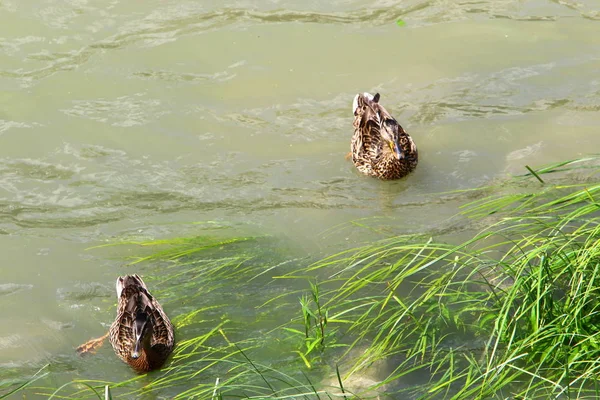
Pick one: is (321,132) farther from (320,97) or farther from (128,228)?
(128,228)

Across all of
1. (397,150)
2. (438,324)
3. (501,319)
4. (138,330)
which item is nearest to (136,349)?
(138,330)

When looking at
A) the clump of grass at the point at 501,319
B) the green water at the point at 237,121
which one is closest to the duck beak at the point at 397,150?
the green water at the point at 237,121

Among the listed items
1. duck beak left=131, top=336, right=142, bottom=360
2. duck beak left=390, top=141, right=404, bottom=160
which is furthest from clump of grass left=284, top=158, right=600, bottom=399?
duck beak left=390, top=141, right=404, bottom=160

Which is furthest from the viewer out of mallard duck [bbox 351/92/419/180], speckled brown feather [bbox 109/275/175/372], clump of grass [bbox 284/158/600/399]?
mallard duck [bbox 351/92/419/180]

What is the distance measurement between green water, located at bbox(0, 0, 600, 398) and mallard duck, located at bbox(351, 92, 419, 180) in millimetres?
132

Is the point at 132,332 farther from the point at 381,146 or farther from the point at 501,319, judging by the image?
Answer: the point at 381,146

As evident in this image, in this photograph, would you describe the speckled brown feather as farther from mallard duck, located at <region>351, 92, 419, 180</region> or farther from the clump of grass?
mallard duck, located at <region>351, 92, 419, 180</region>

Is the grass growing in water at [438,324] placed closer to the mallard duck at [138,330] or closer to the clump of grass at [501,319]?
the clump of grass at [501,319]

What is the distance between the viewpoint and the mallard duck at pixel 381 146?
788cm

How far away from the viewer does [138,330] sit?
5992 mm

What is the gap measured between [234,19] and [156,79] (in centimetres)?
139

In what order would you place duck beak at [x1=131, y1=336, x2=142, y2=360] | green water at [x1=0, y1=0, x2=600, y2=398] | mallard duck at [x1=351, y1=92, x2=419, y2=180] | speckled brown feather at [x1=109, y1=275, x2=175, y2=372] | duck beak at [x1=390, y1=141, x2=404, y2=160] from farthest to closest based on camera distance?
mallard duck at [x1=351, y1=92, x2=419, y2=180] < duck beak at [x1=390, y1=141, x2=404, y2=160] < green water at [x1=0, y1=0, x2=600, y2=398] < speckled brown feather at [x1=109, y1=275, x2=175, y2=372] < duck beak at [x1=131, y1=336, x2=142, y2=360]

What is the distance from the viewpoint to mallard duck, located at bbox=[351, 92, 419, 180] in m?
7.88

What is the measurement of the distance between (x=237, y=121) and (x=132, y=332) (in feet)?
10.0
